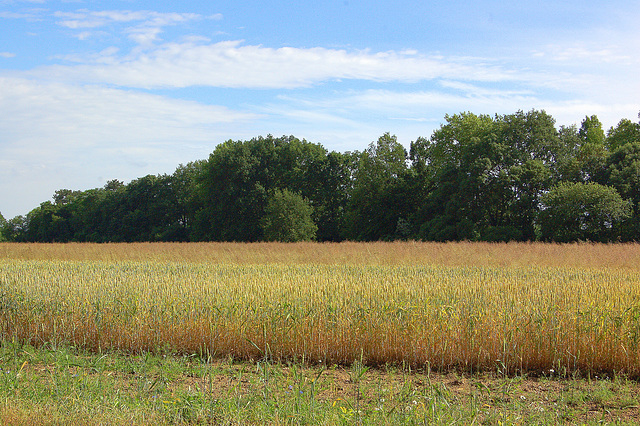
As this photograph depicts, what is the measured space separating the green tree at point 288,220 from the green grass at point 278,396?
44295 millimetres

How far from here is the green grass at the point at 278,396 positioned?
506cm

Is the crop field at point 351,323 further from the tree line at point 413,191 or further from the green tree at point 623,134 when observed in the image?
the green tree at point 623,134

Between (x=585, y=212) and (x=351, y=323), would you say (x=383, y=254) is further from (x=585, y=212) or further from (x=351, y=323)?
(x=585, y=212)

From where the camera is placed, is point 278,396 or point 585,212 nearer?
point 278,396

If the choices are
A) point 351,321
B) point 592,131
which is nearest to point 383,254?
point 351,321

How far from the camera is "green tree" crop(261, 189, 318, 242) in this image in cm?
5250

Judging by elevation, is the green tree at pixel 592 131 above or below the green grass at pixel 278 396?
above

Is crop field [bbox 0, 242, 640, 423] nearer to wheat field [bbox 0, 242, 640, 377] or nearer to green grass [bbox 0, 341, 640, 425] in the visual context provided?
wheat field [bbox 0, 242, 640, 377]

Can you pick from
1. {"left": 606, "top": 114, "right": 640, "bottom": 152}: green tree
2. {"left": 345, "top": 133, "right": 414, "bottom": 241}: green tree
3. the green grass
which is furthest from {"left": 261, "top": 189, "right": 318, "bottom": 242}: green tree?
the green grass

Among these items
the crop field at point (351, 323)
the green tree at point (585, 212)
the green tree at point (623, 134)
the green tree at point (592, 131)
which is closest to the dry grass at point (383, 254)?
the crop field at point (351, 323)

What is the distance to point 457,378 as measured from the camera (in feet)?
23.9

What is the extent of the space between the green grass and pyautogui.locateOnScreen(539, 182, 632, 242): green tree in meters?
33.2

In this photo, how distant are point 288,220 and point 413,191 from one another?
45.2ft

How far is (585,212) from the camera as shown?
36875mm
